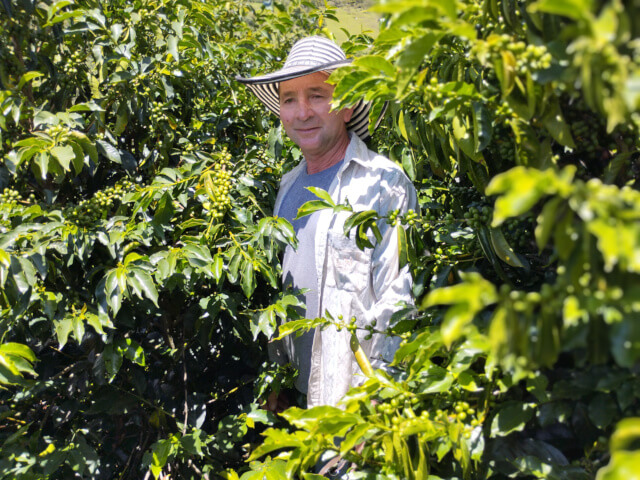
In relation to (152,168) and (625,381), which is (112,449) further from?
(625,381)

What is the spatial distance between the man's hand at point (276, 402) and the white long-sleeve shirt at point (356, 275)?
0.29 m

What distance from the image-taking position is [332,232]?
82.7 inches

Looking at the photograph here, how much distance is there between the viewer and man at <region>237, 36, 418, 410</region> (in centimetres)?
202

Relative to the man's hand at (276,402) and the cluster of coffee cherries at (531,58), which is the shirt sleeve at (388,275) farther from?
the cluster of coffee cherries at (531,58)

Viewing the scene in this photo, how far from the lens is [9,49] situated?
2.17m

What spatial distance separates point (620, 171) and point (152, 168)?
6.08ft

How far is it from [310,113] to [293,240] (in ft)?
1.91

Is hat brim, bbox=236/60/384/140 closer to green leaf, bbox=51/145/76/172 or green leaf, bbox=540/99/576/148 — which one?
green leaf, bbox=51/145/76/172

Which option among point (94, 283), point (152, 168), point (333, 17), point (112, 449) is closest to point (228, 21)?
point (333, 17)

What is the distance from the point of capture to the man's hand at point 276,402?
7.93 feet

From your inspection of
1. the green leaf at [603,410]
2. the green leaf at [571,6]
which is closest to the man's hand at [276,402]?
the green leaf at [603,410]

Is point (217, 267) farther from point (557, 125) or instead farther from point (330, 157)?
point (557, 125)

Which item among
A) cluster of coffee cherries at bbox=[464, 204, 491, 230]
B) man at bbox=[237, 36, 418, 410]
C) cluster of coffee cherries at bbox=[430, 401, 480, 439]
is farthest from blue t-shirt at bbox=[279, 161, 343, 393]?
cluster of coffee cherries at bbox=[430, 401, 480, 439]

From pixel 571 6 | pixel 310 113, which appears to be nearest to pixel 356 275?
pixel 310 113
